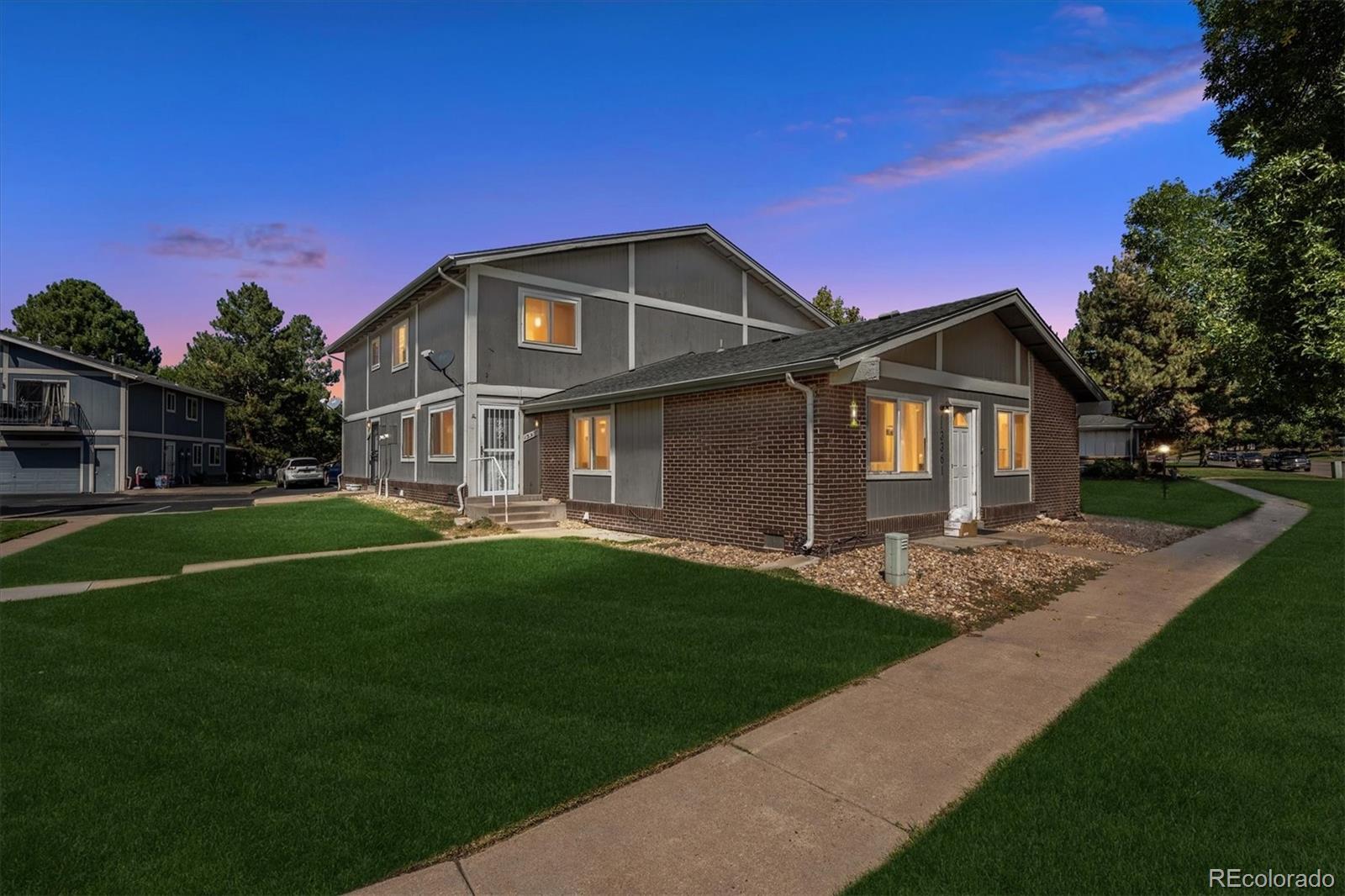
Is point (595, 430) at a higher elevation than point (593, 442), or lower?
higher

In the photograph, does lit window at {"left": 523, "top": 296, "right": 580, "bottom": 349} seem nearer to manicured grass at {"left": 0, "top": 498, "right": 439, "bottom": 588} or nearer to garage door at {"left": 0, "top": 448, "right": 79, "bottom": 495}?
manicured grass at {"left": 0, "top": 498, "right": 439, "bottom": 588}

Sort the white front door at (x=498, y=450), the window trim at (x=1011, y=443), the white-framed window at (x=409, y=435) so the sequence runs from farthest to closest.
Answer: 1. the white-framed window at (x=409, y=435)
2. the white front door at (x=498, y=450)
3. the window trim at (x=1011, y=443)

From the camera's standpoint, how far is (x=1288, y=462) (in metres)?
47.4

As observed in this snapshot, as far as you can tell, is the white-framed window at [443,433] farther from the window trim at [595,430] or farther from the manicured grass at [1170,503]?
the manicured grass at [1170,503]

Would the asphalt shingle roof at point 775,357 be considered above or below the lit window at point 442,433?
above

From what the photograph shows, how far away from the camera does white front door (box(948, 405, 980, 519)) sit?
1307 centimetres

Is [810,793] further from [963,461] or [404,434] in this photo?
[404,434]

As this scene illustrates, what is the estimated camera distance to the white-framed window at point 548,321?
56.1 feet

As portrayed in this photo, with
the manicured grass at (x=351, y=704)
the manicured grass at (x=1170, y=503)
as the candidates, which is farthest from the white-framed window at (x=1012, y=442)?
the manicured grass at (x=351, y=704)

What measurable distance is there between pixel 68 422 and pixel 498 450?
2759 centimetres

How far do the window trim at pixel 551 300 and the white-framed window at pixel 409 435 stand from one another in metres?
5.47

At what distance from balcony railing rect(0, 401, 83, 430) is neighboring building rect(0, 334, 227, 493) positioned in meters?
0.03

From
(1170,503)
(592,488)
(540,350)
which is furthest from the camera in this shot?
(1170,503)

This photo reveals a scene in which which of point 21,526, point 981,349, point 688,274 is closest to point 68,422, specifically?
point 21,526
